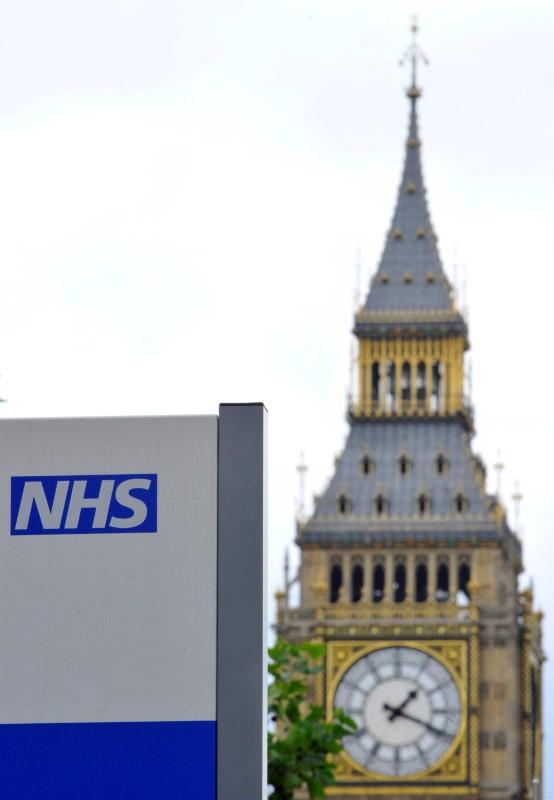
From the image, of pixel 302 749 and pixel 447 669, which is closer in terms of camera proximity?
pixel 302 749

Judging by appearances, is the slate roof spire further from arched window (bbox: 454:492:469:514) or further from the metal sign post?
the metal sign post

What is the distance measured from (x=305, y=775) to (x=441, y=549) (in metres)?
75.3

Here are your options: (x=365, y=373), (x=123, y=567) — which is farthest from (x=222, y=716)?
(x=365, y=373)

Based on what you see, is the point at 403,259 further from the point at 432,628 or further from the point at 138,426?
the point at 138,426

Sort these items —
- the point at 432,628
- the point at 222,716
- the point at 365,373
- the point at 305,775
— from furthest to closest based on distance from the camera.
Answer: the point at 365,373, the point at 432,628, the point at 305,775, the point at 222,716

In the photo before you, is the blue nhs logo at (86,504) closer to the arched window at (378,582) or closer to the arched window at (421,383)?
the arched window at (378,582)

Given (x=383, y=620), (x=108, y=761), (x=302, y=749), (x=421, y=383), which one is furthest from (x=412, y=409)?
(x=108, y=761)

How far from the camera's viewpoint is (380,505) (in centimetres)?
11175

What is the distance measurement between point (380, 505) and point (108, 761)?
3957 inches

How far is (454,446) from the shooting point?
113188 mm

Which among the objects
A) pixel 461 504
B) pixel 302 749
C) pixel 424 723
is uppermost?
pixel 461 504

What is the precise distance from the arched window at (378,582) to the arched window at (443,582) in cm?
222

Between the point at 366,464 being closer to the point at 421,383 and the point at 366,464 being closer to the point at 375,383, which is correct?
the point at 375,383

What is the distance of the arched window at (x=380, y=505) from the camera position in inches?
4382
